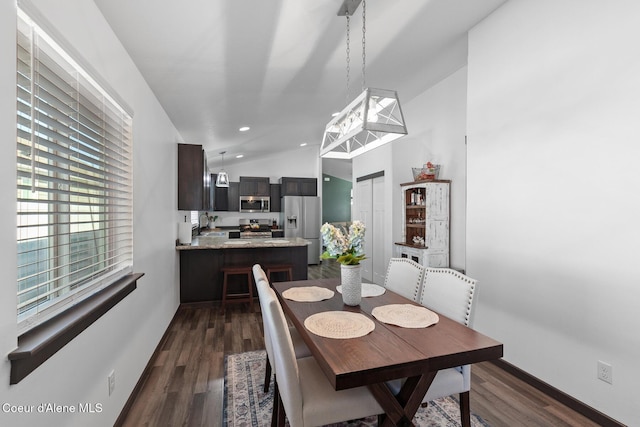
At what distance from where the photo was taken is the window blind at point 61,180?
1.13 meters

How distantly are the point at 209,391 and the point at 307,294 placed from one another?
40.0 inches

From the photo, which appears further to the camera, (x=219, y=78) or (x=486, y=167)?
(x=219, y=78)

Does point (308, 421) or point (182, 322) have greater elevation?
point (308, 421)

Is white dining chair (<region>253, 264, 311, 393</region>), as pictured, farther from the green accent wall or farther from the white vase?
the green accent wall

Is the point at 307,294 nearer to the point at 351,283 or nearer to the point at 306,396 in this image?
the point at 351,283

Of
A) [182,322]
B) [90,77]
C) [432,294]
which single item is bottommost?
[182,322]

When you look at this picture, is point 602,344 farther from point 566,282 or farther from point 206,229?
point 206,229

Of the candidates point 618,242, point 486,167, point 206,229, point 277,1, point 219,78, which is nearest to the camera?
point 618,242

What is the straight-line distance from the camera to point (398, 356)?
1.30 metres

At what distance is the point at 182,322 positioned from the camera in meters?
3.74

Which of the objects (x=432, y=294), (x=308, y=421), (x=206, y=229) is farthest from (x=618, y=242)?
(x=206, y=229)

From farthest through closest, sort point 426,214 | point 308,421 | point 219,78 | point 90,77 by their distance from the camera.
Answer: point 426,214 → point 219,78 → point 90,77 → point 308,421

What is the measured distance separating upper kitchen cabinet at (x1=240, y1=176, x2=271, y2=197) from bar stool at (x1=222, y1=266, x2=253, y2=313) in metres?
3.78

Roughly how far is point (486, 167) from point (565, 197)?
0.71 meters
